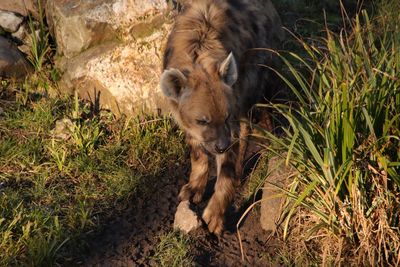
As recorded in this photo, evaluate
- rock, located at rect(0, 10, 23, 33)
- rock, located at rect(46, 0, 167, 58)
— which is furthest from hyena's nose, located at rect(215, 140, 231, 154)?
rock, located at rect(0, 10, 23, 33)

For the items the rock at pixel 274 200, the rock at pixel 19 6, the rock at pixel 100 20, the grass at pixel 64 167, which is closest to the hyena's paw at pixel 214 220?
the rock at pixel 274 200

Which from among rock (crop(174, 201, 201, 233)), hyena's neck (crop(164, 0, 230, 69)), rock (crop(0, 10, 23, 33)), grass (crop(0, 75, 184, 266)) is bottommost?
rock (crop(174, 201, 201, 233))

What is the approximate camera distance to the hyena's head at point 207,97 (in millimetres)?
3732

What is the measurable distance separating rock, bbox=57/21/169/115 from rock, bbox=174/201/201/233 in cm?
130

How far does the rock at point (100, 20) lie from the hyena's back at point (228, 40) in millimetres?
886

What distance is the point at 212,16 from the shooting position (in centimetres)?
414

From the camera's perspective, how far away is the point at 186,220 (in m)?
4.01

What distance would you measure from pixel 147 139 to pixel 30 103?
1215 mm

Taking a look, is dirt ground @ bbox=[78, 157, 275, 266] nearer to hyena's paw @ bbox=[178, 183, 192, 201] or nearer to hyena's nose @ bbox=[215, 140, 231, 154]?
hyena's paw @ bbox=[178, 183, 192, 201]

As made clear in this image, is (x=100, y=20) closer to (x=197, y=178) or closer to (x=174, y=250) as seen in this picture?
(x=197, y=178)

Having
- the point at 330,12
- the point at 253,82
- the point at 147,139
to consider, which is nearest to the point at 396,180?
the point at 253,82

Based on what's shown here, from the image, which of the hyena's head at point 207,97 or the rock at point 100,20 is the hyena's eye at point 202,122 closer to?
the hyena's head at point 207,97

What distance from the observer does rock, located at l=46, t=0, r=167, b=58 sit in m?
5.18

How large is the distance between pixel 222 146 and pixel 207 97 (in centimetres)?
35
